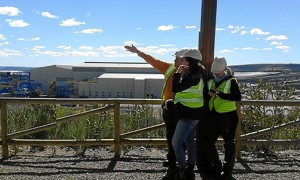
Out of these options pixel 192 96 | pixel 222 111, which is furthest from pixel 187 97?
pixel 222 111

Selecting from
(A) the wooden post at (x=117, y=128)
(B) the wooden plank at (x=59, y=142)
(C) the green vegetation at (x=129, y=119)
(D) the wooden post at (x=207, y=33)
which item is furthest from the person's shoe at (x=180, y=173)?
(C) the green vegetation at (x=129, y=119)

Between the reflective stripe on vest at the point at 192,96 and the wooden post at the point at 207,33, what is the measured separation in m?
0.73

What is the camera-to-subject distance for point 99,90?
1687 inches

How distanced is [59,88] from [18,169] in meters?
38.8

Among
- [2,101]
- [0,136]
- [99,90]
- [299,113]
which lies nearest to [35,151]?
[0,136]

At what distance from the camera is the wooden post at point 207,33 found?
18.7 ft

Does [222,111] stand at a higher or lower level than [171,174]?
higher

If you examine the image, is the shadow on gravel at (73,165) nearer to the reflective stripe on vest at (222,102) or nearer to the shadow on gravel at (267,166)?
the shadow on gravel at (267,166)

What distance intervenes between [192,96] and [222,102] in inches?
19.6

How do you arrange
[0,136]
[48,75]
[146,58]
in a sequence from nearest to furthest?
[146,58] → [0,136] → [48,75]

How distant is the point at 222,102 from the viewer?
5.31 m

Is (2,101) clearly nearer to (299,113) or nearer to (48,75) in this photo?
(299,113)

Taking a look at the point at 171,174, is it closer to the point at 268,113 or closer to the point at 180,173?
the point at 180,173

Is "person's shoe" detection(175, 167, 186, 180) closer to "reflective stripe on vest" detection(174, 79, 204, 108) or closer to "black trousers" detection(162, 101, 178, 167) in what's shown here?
"black trousers" detection(162, 101, 178, 167)
